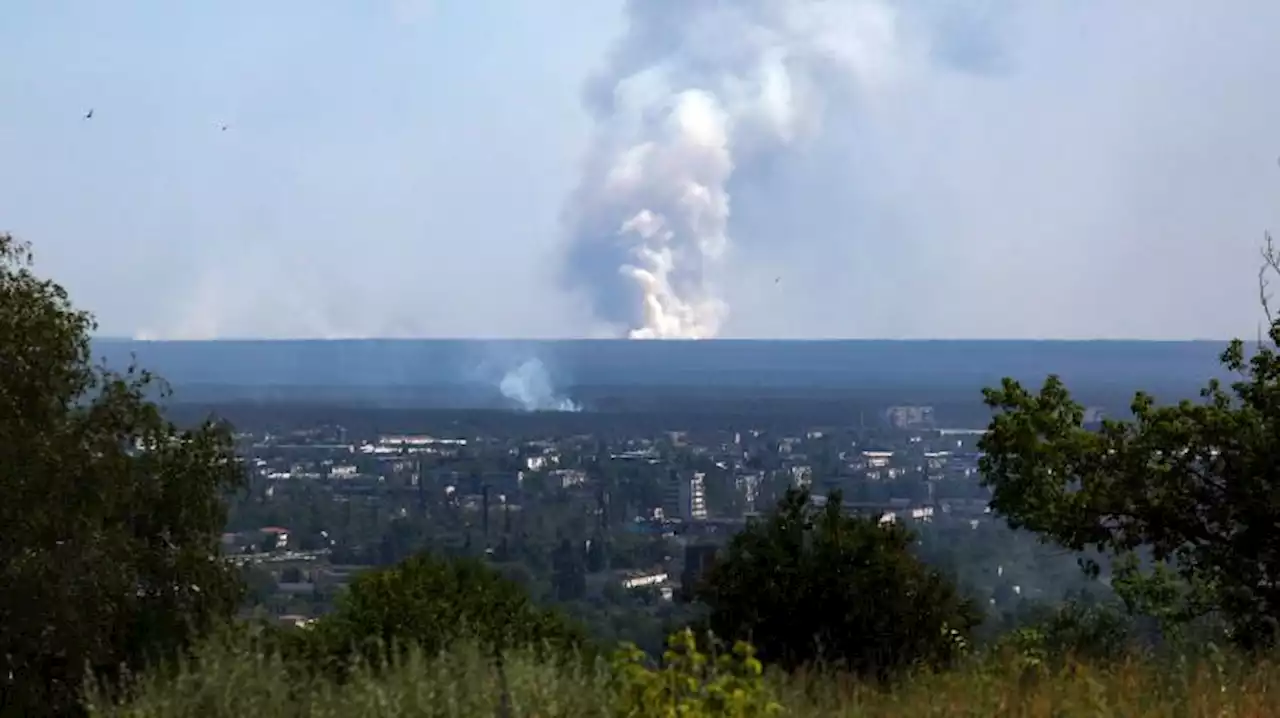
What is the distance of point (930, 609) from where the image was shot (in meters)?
12.8

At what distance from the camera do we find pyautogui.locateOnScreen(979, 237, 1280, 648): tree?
38.8 feet

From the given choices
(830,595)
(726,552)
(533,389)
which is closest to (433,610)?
(726,552)

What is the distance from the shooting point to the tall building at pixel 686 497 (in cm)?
3481

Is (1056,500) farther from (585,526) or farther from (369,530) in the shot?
(585,526)

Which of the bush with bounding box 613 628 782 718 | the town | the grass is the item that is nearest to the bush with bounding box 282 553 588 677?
the town

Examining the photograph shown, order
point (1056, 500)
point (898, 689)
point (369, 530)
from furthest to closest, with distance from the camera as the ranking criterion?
point (369, 530) < point (1056, 500) < point (898, 689)

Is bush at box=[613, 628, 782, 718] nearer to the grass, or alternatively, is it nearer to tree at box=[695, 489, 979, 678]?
the grass

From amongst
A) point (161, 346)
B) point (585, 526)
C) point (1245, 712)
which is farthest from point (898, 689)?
point (161, 346)

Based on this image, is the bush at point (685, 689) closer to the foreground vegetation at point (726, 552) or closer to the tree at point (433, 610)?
the foreground vegetation at point (726, 552)

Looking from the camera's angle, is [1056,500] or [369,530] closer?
[1056,500]

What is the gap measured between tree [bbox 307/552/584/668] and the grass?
3.55m

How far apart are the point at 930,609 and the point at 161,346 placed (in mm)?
44756

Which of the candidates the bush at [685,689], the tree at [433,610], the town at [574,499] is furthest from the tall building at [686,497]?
the bush at [685,689]

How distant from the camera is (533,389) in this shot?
81.0 m
